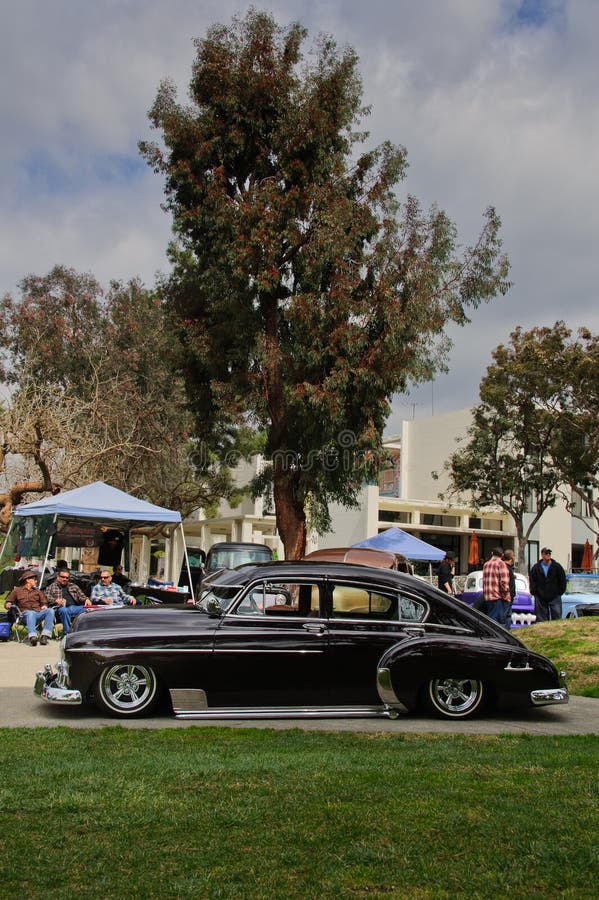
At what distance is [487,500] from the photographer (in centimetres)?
3853

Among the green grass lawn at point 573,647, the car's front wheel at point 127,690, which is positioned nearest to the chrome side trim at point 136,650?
the car's front wheel at point 127,690

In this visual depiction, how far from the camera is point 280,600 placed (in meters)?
8.80

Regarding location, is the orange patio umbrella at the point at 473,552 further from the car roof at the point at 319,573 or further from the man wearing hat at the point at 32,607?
the car roof at the point at 319,573

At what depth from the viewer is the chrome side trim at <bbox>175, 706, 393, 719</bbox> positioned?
327 inches

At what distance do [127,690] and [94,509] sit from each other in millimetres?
9630

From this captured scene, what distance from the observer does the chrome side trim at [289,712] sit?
327 inches

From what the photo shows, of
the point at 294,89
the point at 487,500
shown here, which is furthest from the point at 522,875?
the point at 487,500

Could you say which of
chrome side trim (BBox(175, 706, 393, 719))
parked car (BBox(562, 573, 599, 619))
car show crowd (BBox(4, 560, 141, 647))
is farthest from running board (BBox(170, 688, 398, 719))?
parked car (BBox(562, 573, 599, 619))

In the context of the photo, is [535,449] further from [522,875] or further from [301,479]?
[522,875]

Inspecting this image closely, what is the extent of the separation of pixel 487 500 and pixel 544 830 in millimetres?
34641

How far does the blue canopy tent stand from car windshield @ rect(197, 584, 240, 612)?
8.59 meters

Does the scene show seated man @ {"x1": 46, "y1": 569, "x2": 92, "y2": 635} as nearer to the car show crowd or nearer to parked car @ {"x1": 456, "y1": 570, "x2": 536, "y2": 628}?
the car show crowd

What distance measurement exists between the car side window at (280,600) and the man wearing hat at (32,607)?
7.42 metres

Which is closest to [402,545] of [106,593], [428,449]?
[106,593]
